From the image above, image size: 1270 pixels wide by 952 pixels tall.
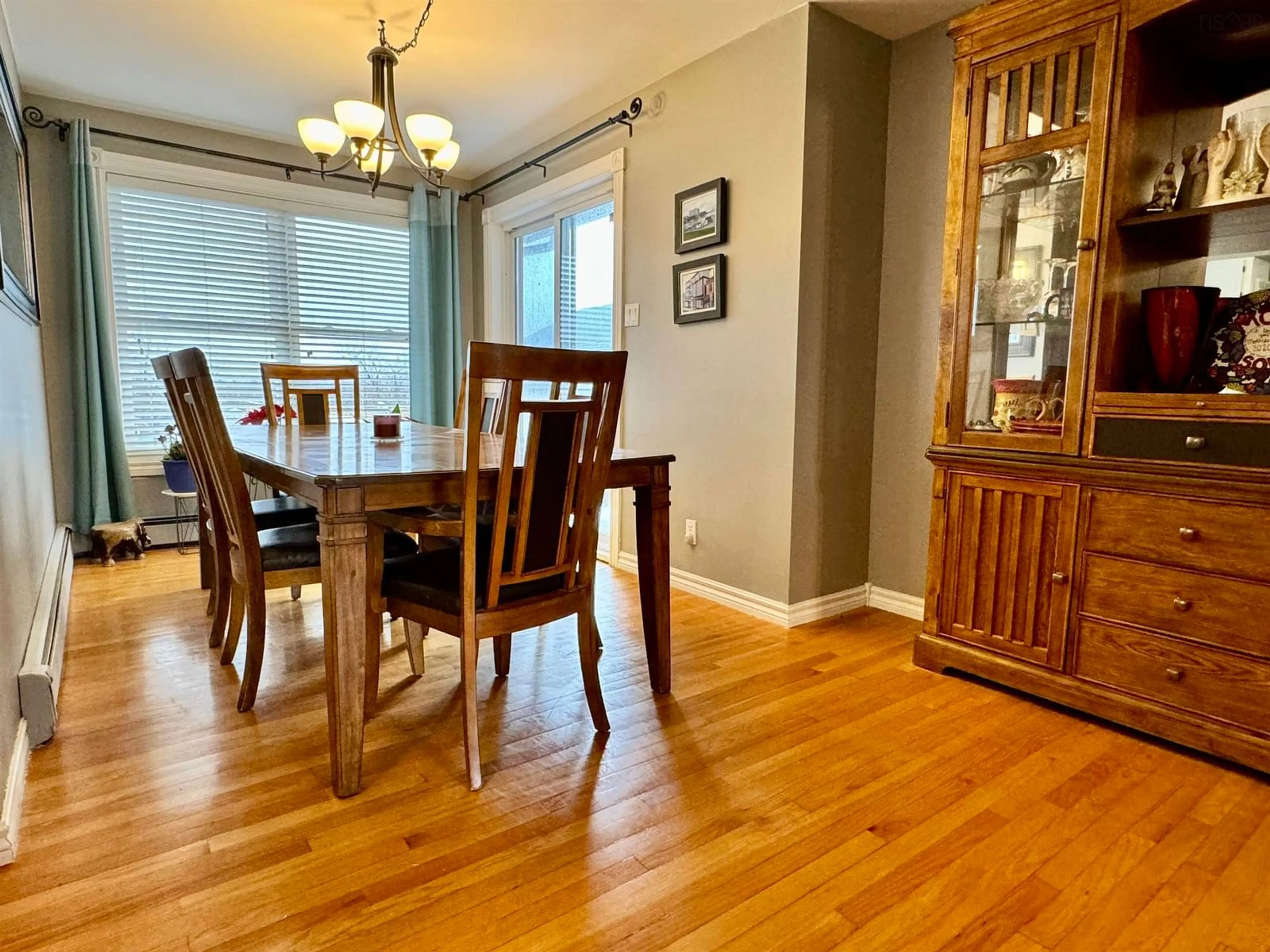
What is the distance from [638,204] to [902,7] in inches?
53.7

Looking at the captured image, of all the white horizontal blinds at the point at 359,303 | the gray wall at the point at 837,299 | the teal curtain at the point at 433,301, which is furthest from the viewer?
the teal curtain at the point at 433,301

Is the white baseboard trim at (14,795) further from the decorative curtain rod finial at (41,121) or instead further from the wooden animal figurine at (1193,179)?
the decorative curtain rod finial at (41,121)

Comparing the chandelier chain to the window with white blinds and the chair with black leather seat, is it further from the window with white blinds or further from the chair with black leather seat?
the window with white blinds

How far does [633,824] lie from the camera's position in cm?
152

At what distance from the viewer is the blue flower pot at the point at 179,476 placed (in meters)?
3.80

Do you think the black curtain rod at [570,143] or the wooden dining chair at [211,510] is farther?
the black curtain rod at [570,143]

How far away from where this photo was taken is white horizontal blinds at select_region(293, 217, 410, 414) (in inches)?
179

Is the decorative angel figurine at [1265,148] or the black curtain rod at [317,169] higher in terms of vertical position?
the black curtain rod at [317,169]

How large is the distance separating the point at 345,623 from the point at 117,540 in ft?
9.67

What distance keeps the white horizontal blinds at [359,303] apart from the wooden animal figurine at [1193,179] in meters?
4.20

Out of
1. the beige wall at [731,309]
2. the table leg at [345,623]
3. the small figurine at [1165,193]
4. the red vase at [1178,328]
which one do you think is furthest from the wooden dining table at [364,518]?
the small figurine at [1165,193]

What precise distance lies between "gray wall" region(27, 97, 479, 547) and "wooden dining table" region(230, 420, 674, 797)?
6.97 ft

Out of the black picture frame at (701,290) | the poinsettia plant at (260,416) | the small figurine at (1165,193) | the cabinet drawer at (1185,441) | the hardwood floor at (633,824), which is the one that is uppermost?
the small figurine at (1165,193)

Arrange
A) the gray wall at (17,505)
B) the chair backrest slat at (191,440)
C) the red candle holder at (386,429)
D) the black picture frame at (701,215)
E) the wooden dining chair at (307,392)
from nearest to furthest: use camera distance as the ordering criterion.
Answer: the gray wall at (17,505)
the chair backrest slat at (191,440)
the red candle holder at (386,429)
the black picture frame at (701,215)
the wooden dining chair at (307,392)
